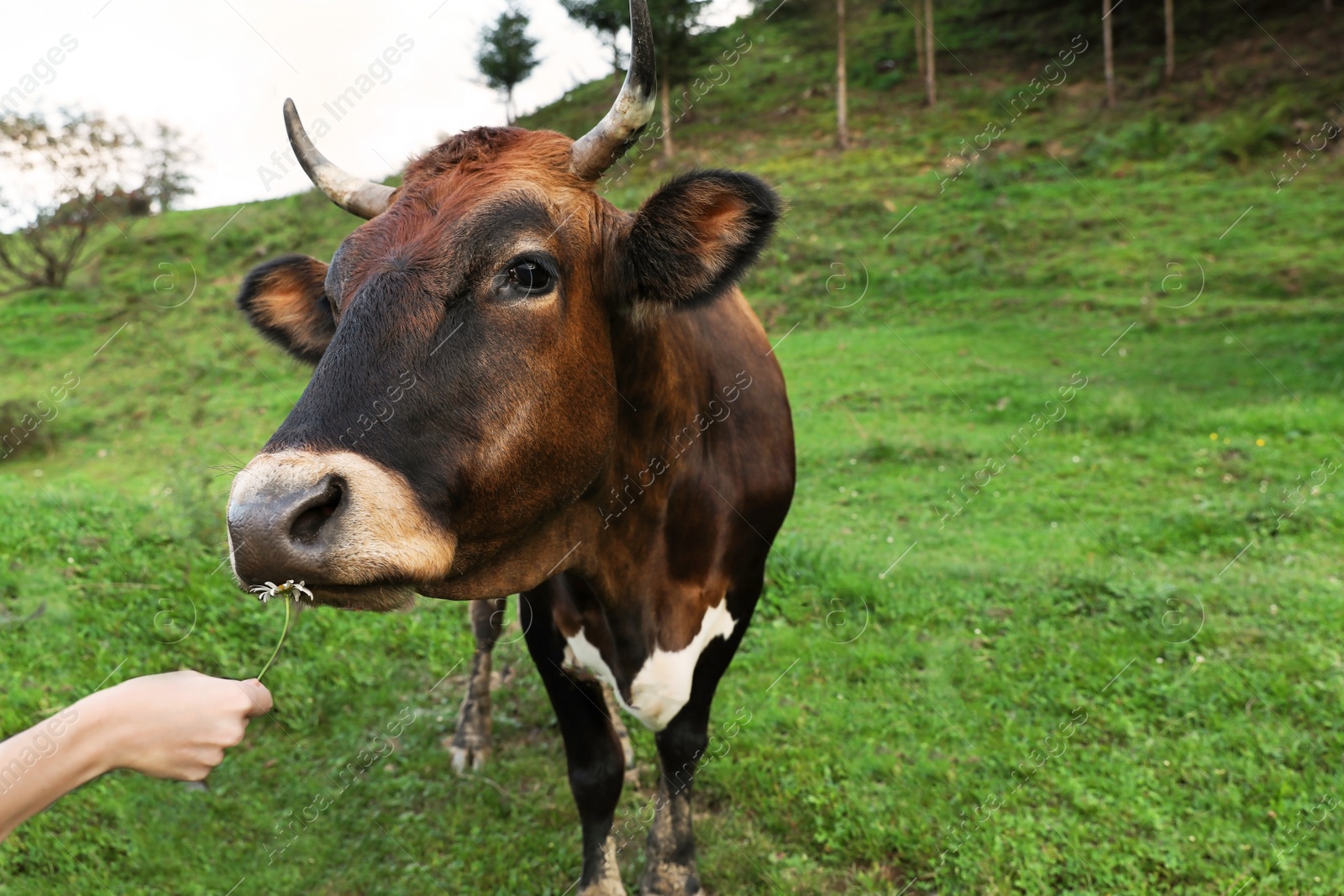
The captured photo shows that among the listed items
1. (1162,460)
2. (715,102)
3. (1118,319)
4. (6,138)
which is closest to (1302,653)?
(1162,460)

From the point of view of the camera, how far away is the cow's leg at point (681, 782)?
11.7 ft

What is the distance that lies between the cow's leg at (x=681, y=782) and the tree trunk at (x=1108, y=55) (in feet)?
76.8

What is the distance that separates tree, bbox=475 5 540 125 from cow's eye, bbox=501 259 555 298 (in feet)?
70.5

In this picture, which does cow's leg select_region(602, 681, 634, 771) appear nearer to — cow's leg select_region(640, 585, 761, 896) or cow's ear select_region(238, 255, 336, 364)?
cow's leg select_region(640, 585, 761, 896)

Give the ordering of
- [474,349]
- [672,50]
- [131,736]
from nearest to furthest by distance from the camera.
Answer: [131,736] → [474,349] → [672,50]

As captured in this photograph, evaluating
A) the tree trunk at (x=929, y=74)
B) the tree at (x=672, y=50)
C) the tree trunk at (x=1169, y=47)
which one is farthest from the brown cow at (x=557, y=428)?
the tree trunk at (x=1169, y=47)

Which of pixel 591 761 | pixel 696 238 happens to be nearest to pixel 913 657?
pixel 591 761

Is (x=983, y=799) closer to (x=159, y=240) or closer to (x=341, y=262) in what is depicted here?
(x=341, y=262)

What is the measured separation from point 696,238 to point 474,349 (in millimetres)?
756

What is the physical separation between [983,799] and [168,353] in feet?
52.8

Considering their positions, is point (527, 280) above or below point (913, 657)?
above

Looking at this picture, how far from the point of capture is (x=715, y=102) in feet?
92.6

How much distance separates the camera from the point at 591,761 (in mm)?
3549

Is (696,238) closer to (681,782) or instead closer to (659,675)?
(659,675)
